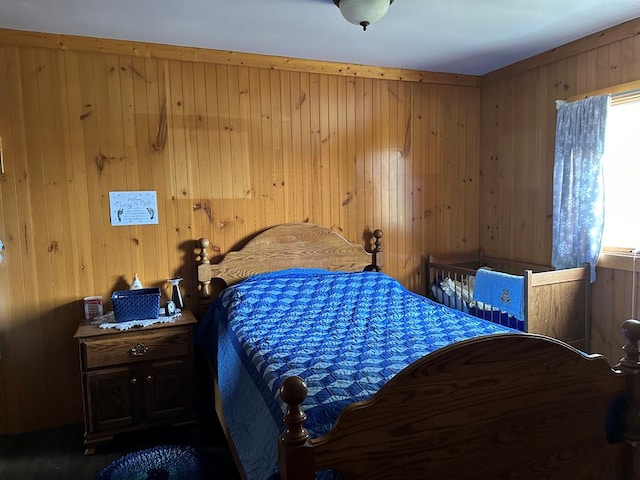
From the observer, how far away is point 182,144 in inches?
A: 120

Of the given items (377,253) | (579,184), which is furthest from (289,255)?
(579,184)

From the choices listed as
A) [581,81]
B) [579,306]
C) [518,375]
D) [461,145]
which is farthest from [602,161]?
[518,375]

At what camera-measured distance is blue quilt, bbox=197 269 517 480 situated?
5.49ft

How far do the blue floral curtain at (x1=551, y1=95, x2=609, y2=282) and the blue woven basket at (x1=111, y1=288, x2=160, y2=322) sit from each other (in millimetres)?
2644

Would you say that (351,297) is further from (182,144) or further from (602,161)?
(602,161)

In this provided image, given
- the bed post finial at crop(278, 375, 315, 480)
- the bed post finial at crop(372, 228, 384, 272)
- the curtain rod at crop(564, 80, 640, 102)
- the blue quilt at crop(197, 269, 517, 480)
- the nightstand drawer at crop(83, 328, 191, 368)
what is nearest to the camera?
the bed post finial at crop(278, 375, 315, 480)

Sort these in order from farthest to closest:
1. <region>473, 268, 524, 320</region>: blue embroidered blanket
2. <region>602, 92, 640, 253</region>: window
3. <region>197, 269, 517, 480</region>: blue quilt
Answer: <region>473, 268, 524, 320</region>: blue embroidered blanket, <region>602, 92, 640, 253</region>: window, <region>197, 269, 517, 480</region>: blue quilt

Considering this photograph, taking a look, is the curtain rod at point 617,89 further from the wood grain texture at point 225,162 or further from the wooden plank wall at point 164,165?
the wooden plank wall at point 164,165

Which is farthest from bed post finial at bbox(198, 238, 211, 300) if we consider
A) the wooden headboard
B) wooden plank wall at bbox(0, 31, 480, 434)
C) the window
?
the window

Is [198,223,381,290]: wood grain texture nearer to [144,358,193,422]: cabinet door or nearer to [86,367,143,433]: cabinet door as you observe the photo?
[144,358,193,422]: cabinet door

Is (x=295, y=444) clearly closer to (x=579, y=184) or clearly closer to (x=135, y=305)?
(x=135, y=305)

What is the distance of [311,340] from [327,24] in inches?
69.7

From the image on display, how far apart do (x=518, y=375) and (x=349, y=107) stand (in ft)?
8.26

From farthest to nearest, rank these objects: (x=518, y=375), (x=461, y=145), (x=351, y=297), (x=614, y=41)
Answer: (x=461, y=145), (x=351, y=297), (x=614, y=41), (x=518, y=375)
